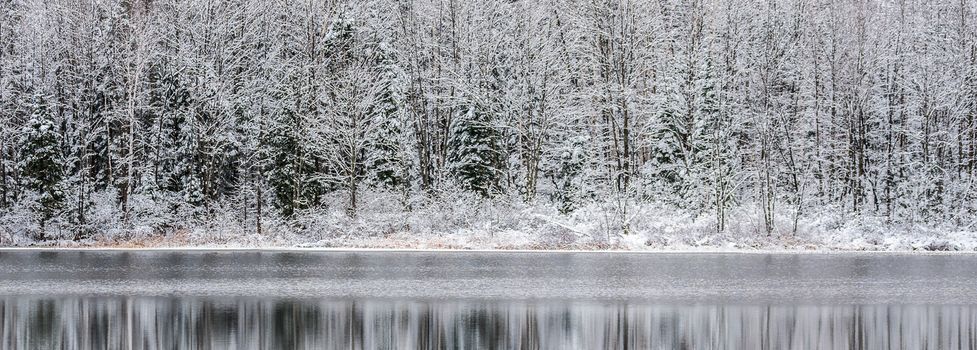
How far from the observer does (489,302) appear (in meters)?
20.7

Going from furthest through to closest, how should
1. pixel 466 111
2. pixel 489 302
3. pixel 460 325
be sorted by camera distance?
pixel 466 111
pixel 489 302
pixel 460 325

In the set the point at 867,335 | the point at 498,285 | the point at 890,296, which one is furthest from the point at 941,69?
the point at 867,335

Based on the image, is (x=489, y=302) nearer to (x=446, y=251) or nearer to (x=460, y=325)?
(x=460, y=325)

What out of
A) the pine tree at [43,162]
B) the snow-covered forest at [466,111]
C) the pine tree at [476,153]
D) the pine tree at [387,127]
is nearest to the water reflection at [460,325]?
the snow-covered forest at [466,111]

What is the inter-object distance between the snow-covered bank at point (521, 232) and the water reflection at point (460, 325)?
1575 cm

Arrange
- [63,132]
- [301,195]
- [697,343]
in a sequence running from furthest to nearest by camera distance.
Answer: [63,132] → [301,195] → [697,343]

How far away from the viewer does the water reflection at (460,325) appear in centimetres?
1534

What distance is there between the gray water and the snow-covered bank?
10.4ft

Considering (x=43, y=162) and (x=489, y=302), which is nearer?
(x=489, y=302)

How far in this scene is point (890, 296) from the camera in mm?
21672

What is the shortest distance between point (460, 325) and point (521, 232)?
20525 mm

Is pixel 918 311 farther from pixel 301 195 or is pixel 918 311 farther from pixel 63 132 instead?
pixel 63 132

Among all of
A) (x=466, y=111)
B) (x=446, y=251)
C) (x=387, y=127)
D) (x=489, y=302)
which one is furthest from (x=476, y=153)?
(x=489, y=302)

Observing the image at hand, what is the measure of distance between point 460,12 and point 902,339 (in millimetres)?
32187
